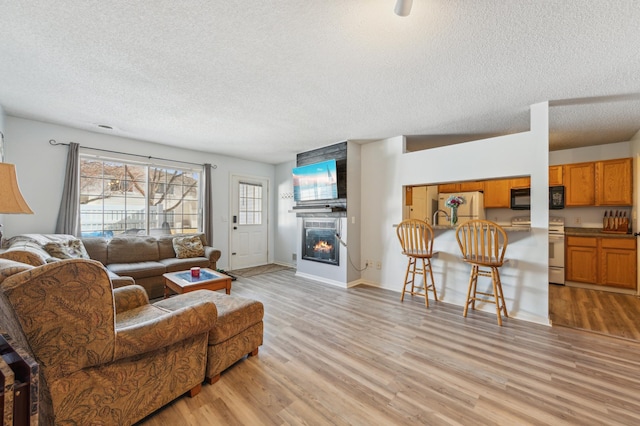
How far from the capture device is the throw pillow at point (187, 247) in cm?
427

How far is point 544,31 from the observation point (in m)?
1.77

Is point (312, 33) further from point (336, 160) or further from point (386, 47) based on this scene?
point (336, 160)

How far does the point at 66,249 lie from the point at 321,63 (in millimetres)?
3566

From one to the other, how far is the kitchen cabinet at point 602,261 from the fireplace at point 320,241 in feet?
13.0

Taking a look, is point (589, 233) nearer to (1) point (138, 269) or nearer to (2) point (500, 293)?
(2) point (500, 293)

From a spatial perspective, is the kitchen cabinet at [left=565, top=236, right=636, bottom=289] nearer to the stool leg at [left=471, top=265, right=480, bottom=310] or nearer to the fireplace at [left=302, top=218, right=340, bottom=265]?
Answer: the stool leg at [left=471, top=265, right=480, bottom=310]

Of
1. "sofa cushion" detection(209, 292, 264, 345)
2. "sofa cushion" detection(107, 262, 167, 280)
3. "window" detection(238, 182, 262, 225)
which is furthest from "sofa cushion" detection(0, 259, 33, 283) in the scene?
"window" detection(238, 182, 262, 225)

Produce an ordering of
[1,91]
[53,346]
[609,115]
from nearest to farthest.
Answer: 1. [53,346]
2. [1,91]
3. [609,115]

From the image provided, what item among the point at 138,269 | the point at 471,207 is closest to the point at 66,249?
the point at 138,269

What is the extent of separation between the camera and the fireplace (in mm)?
4555

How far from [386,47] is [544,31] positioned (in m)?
1.05

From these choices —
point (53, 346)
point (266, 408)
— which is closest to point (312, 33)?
point (53, 346)

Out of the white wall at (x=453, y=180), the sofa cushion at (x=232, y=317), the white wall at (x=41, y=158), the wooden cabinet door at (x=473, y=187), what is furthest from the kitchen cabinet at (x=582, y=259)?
the white wall at (x=41, y=158)

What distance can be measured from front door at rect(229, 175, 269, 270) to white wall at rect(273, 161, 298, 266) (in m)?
0.29
